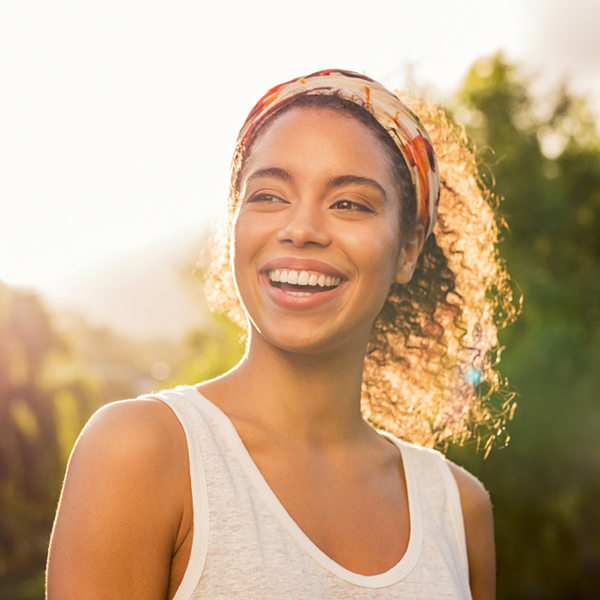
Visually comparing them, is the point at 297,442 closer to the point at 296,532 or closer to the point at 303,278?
the point at 296,532

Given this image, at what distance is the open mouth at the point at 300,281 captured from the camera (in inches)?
78.4

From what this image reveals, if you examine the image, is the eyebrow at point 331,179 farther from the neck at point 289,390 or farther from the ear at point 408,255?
the neck at point 289,390

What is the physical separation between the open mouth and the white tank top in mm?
376

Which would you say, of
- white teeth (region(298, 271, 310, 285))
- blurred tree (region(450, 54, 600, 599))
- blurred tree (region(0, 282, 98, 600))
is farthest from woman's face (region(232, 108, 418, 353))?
blurred tree (region(0, 282, 98, 600))

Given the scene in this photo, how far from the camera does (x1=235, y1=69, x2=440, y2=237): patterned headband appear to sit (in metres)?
2.19

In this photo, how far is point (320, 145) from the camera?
6.75 ft

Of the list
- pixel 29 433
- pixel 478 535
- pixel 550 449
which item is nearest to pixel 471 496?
pixel 478 535

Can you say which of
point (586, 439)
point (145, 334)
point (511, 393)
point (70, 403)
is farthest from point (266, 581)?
point (145, 334)

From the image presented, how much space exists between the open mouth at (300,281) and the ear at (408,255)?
16.8 inches

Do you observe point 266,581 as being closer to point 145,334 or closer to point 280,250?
point 280,250

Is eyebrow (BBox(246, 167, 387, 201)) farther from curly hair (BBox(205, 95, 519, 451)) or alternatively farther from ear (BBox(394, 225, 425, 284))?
curly hair (BBox(205, 95, 519, 451))

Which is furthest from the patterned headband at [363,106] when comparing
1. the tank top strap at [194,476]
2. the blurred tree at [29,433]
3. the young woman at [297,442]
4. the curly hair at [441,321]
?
the blurred tree at [29,433]

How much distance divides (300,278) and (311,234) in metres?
0.13

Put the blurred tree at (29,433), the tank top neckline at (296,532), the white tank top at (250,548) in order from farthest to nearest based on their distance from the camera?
the blurred tree at (29,433) < the tank top neckline at (296,532) < the white tank top at (250,548)
